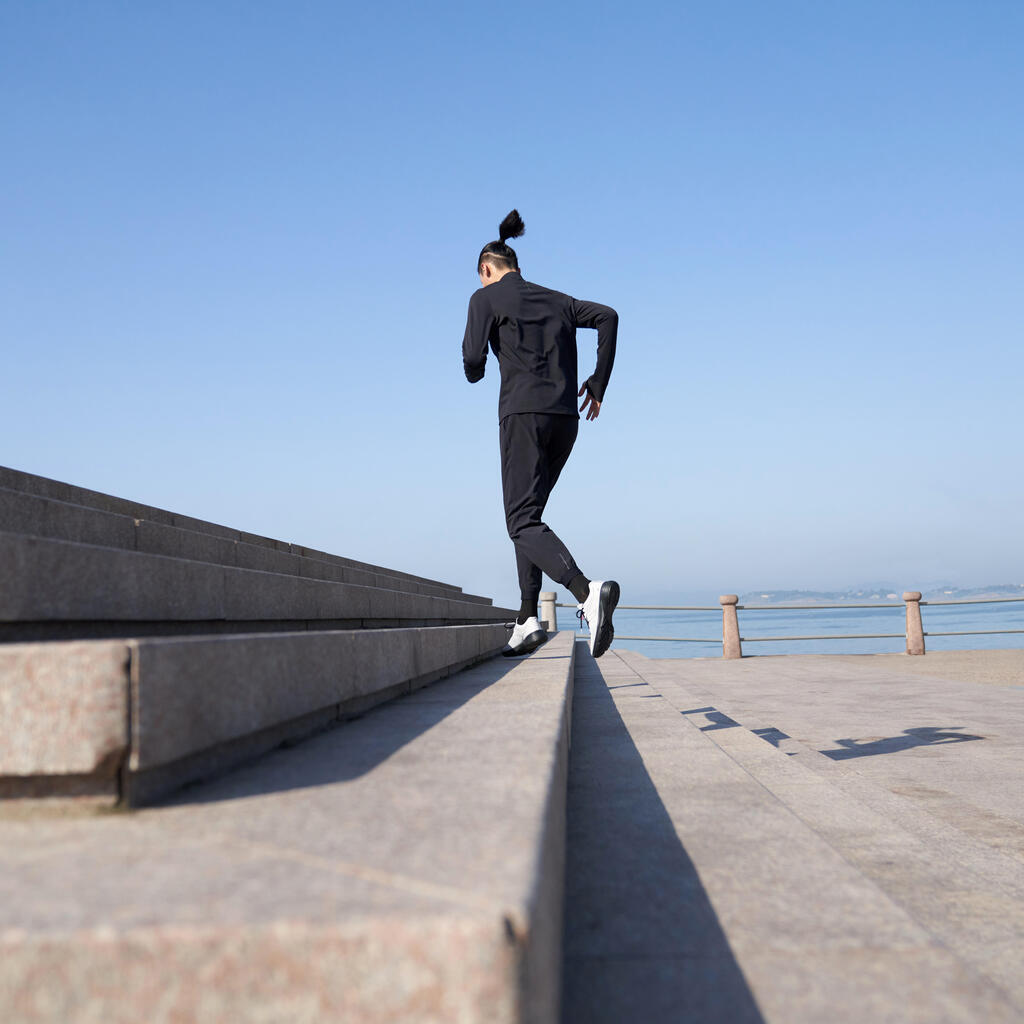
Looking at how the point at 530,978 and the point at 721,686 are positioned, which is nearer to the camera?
the point at 530,978

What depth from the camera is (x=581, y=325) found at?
3920mm

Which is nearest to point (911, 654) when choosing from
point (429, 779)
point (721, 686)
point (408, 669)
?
point (721, 686)

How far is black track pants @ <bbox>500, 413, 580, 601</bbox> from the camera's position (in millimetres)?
3582

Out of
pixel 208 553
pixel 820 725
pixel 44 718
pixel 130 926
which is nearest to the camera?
pixel 130 926

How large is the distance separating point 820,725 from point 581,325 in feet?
9.86

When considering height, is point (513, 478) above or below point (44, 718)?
above

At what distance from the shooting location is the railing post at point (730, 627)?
12594 mm

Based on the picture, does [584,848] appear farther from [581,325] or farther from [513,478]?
[581,325]

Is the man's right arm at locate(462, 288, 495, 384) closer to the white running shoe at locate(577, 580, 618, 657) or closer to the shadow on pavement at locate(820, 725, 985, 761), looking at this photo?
the white running shoe at locate(577, 580, 618, 657)

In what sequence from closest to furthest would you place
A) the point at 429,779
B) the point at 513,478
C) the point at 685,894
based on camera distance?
the point at 429,779 → the point at 685,894 → the point at 513,478

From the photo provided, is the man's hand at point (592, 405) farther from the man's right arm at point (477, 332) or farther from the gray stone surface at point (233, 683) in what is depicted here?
the gray stone surface at point (233, 683)

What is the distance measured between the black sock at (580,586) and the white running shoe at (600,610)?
0.02m

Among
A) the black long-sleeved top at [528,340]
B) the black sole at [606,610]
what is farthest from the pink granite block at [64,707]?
the black long-sleeved top at [528,340]

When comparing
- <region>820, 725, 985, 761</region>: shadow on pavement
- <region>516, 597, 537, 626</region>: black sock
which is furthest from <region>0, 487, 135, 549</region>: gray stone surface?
<region>820, 725, 985, 761</region>: shadow on pavement
